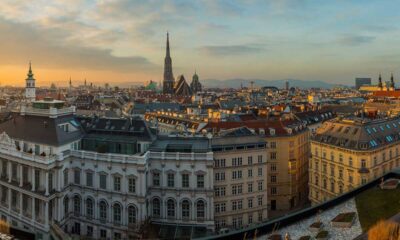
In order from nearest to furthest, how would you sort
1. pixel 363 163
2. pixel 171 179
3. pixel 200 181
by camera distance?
pixel 200 181
pixel 171 179
pixel 363 163

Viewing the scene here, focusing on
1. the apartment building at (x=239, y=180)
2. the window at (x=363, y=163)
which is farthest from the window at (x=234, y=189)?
the window at (x=363, y=163)

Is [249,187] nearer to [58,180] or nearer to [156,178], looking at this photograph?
[156,178]

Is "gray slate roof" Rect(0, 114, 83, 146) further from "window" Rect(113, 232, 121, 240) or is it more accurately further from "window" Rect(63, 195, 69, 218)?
"window" Rect(113, 232, 121, 240)

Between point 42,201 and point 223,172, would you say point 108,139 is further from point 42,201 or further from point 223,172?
point 223,172

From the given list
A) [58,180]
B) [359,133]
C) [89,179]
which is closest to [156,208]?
A: [89,179]

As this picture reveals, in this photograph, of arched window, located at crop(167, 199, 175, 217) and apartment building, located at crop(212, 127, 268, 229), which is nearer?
arched window, located at crop(167, 199, 175, 217)

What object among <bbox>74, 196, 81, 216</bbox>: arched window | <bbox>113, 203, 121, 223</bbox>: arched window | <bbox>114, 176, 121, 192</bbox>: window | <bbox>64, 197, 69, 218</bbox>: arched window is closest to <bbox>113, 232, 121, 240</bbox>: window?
<bbox>113, 203, 121, 223</bbox>: arched window
